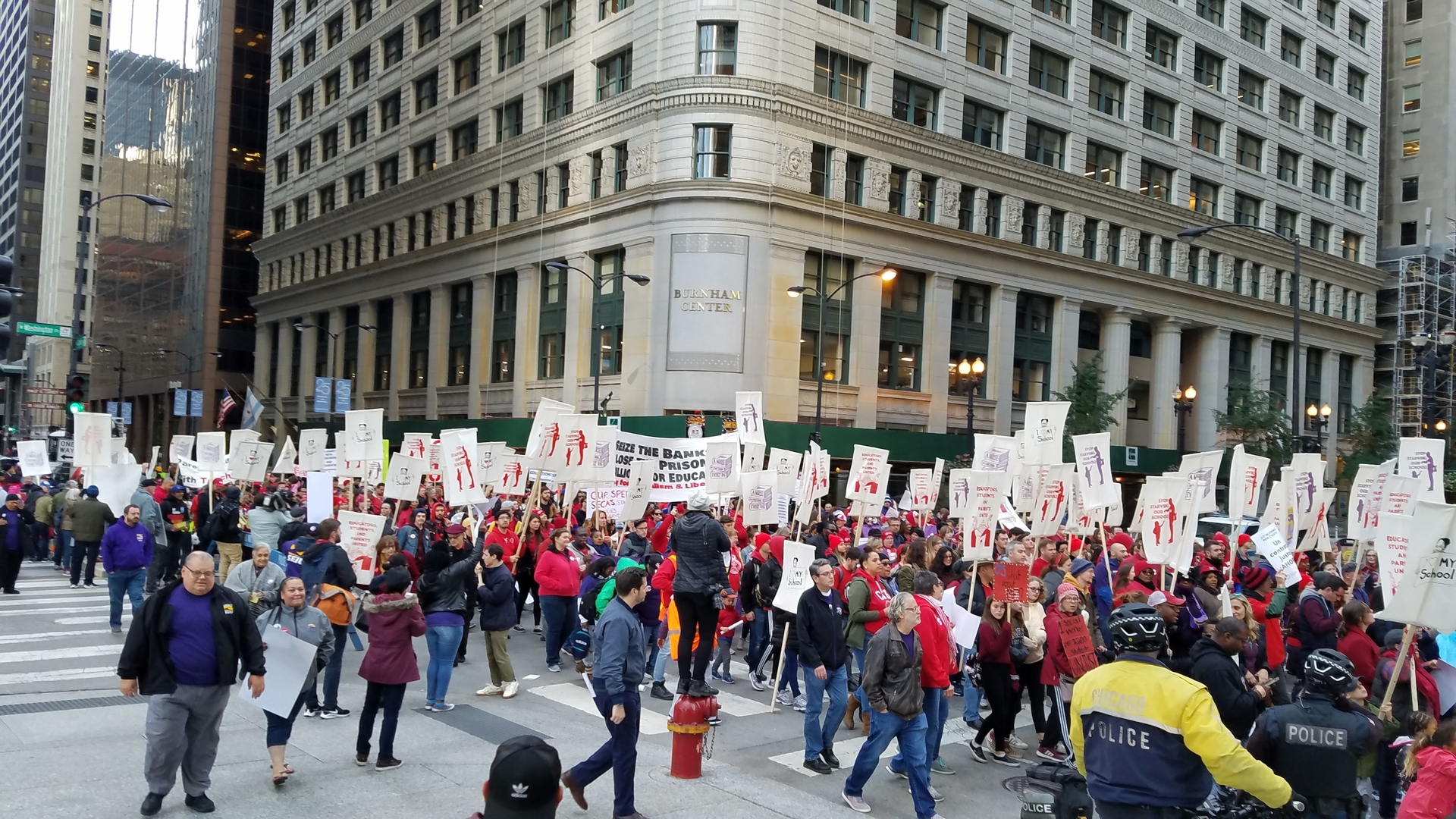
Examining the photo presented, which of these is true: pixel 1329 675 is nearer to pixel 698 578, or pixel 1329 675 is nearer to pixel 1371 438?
pixel 698 578

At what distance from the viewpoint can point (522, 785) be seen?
11.7 feet

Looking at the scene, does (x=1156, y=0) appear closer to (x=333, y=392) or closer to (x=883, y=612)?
(x=333, y=392)

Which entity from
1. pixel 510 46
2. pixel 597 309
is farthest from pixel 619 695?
pixel 510 46

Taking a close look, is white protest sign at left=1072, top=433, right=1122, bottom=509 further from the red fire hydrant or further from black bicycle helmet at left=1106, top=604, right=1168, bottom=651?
black bicycle helmet at left=1106, top=604, right=1168, bottom=651

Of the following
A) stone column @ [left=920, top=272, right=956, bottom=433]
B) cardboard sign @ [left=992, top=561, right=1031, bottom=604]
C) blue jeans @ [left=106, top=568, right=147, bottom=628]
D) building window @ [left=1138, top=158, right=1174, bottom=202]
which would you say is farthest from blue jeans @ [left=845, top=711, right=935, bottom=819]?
building window @ [left=1138, top=158, right=1174, bottom=202]

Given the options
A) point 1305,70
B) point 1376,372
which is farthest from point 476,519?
point 1376,372

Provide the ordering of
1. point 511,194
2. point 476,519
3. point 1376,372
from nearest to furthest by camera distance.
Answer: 1. point 476,519
2. point 511,194
3. point 1376,372

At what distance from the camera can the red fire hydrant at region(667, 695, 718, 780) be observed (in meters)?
8.60

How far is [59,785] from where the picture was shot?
792 cm

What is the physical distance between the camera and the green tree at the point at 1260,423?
42.3 metres

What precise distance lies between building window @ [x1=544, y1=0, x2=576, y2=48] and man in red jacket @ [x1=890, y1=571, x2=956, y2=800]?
124 feet

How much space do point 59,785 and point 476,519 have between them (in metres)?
11.7

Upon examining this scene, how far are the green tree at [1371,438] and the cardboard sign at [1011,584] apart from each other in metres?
36.6

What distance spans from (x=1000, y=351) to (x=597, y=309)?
18355 mm
